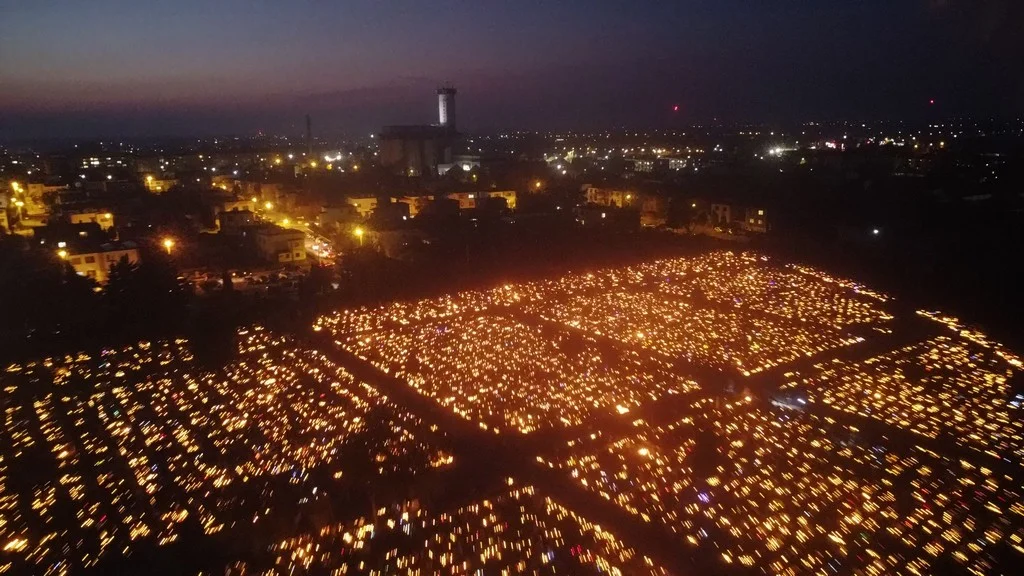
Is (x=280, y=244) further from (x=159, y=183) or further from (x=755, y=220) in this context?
(x=159, y=183)

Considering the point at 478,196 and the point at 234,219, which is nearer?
the point at 234,219

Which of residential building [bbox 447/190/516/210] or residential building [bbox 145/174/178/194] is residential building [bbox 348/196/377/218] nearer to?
residential building [bbox 447/190/516/210]

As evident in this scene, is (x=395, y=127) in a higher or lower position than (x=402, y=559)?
higher

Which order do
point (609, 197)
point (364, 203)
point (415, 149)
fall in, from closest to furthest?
point (364, 203)
point (609, 197)
point (415, 149)

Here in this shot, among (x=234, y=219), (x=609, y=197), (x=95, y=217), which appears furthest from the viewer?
(x=609, y=197)

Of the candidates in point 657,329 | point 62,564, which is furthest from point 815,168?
point 62,564

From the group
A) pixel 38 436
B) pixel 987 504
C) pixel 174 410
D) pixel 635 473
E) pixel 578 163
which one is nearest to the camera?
pixel 987 504

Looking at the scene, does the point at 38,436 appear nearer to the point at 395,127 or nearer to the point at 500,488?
the point at 500,488

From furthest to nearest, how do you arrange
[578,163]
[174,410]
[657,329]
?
[578,163], [657,329], [174,410]

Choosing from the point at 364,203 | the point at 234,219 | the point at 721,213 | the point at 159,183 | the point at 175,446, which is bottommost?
the point at 175,446

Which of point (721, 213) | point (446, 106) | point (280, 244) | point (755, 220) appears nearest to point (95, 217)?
point (280, 244)

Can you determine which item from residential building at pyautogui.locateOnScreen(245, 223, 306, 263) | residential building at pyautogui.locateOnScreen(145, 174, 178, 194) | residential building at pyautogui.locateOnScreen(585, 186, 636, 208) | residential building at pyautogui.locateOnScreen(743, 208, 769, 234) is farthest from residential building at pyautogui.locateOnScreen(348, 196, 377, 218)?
residential building at pyautogui.locateOnScreen(743, 208, 769, 234)
